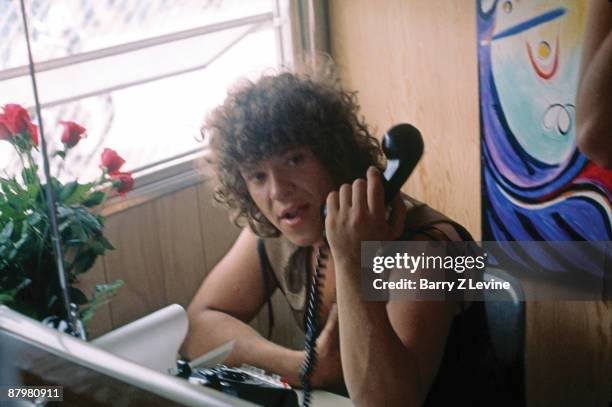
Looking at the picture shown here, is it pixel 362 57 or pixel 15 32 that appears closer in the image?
pixel 362 57

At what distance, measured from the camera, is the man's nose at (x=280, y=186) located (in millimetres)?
615

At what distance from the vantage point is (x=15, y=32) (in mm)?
755

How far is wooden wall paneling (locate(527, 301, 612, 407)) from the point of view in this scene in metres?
0.51

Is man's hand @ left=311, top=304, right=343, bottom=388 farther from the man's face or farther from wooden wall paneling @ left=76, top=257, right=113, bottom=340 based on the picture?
wooden wall paneling @ left=76, top=257, right=113, bottom=340

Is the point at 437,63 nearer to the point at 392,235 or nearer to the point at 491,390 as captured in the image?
the point at 392,235

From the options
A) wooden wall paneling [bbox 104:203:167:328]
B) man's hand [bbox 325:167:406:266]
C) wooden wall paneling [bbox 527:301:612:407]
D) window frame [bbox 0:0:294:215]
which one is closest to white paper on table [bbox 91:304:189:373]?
wooden wall paneling [bbox 104:203:167:328]

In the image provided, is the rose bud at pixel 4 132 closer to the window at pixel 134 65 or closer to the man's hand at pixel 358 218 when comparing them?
the window at pixel 134 65

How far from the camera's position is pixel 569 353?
1.72 feet

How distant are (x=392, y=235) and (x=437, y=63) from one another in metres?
0.13

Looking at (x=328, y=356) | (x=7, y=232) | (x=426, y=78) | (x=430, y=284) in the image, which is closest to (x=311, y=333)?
(x=328, y=356)

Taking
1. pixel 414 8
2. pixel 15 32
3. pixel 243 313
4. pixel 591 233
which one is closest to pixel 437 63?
pixel 414 8

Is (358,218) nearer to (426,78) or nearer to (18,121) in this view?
(426,78)

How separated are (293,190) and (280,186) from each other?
1 cm

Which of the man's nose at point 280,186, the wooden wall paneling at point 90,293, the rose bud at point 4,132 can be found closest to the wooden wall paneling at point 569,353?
the man's nose at point 280,186
